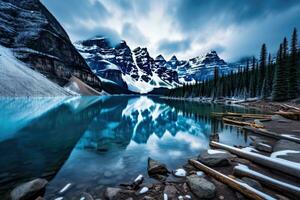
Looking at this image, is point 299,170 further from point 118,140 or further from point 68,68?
point 68,68

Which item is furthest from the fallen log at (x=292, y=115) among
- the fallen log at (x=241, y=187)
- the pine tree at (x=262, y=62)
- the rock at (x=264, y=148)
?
the pine tree at (x=262, y=62)

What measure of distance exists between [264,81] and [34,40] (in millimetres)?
126986

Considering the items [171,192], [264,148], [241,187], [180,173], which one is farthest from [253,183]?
[264,148]

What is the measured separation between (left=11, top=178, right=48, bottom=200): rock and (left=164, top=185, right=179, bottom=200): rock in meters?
4.48

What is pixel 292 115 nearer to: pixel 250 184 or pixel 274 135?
pixel 274 135

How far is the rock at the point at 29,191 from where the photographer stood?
5.16 metres

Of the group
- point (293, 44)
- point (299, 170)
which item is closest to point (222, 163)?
point (299, 170)

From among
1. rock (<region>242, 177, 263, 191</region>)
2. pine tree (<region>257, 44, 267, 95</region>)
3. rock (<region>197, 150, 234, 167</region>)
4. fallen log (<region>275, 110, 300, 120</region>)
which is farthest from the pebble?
pine tree (<region>257, 44, 267, 95</region>)

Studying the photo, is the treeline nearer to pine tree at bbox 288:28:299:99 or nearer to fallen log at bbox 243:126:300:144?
pine tree at bbox 288:28:299:99

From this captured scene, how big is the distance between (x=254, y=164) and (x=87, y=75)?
165 meters

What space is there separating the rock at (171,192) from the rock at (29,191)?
4.48 m

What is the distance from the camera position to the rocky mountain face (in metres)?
94.2

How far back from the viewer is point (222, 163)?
720cm

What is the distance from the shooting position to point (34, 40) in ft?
337
